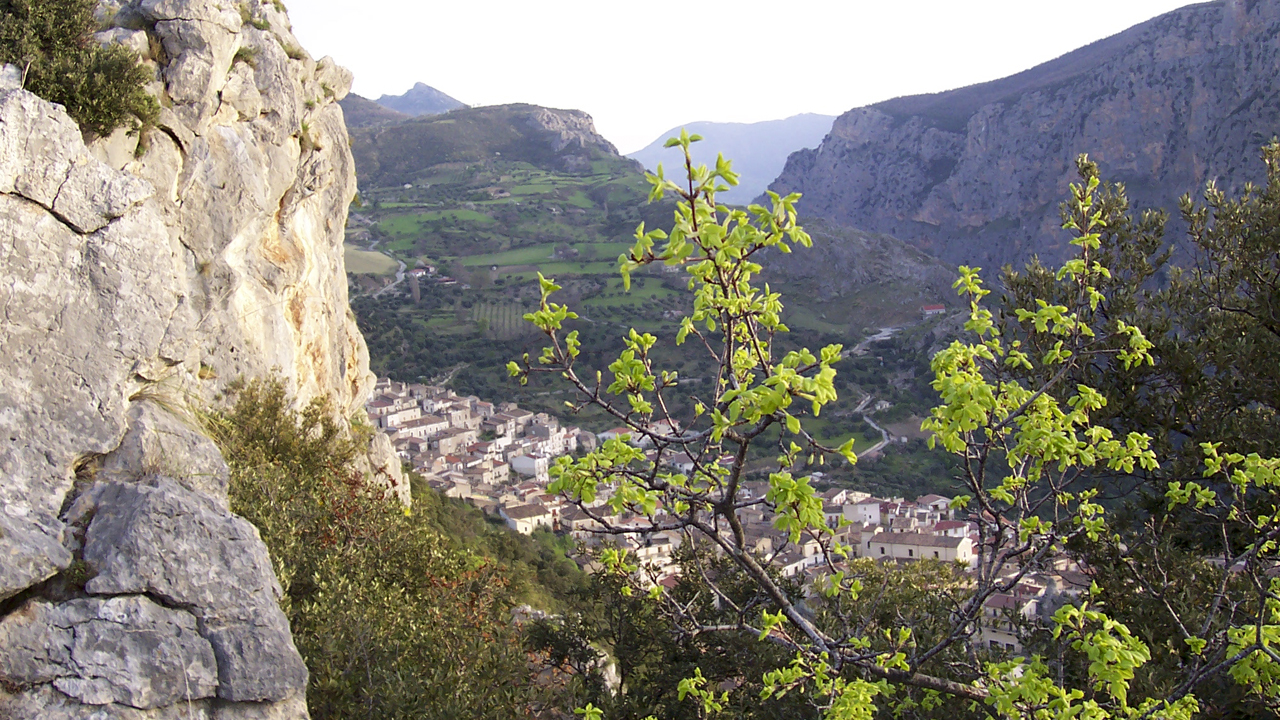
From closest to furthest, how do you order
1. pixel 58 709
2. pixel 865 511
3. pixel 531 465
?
pixel 58 709
pixel 865 511
pixel 531 465

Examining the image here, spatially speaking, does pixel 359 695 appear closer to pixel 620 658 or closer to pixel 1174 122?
pixel 620 658

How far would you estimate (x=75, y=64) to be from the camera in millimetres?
9461

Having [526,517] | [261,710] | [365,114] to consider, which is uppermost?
[365,114]

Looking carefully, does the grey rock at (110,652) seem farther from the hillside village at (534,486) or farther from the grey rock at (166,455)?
the hillside village at (534,486)

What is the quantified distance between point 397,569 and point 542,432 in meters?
50.6

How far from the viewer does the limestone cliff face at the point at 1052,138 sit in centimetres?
7938

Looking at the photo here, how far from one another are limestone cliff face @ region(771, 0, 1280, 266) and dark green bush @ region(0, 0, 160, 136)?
263ft

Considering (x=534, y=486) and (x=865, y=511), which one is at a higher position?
(x=534, y=486)

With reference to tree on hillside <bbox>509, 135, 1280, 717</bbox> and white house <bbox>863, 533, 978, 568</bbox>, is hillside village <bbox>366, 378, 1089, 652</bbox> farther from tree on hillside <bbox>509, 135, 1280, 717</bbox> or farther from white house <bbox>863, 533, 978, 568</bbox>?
tree on hillside <bbox>509, 135, 1280, 717</bbox>

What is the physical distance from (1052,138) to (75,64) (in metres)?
122

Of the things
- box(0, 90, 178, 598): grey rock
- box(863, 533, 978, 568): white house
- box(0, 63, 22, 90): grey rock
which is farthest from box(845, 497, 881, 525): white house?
box(0, 63, 22, 90): grey rock

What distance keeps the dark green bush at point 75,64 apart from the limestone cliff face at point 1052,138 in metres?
80.3

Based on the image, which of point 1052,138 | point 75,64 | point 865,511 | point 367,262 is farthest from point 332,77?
point 1052,138

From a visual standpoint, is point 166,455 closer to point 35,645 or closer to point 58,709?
point 35,645
